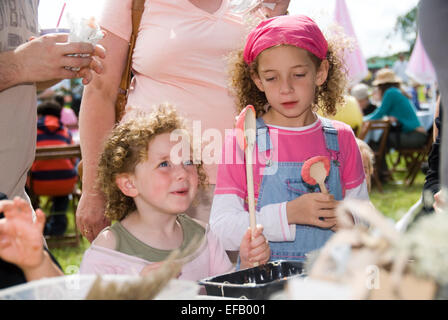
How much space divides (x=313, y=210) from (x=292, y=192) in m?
0.22

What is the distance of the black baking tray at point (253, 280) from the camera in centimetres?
87

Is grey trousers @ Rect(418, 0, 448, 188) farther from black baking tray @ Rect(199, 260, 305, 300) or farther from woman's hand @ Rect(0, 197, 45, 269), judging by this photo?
woman's hand @ Rect(0, 197, 45, 269)

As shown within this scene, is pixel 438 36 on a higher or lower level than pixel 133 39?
lower

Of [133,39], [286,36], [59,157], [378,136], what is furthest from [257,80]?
[378,136]

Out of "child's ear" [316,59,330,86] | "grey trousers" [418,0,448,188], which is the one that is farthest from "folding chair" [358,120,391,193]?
"grey trousers" [418,0,448,188]

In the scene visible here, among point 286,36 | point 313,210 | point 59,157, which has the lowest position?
point 59,157

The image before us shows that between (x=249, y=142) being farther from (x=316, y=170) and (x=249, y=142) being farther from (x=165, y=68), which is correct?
(x=165, y=68)

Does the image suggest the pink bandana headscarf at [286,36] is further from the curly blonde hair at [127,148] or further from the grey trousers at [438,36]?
the grey trousers at [438,36]

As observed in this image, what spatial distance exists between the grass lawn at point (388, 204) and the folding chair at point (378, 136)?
0.70 feet

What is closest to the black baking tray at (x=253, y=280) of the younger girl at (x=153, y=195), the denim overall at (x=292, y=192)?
the younger girl at (x=153, y=195)

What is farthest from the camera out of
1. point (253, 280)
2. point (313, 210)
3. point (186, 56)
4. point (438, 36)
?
point (186, 56)

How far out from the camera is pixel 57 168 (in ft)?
17.0

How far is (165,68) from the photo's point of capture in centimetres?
172

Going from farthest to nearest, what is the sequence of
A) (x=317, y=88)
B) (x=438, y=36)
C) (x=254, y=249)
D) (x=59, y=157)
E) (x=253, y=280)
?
(x=59, y=157)
(x=317, y=88)
(x=254, y=249)
(x=253, y=280)
(x=438, y=36)
